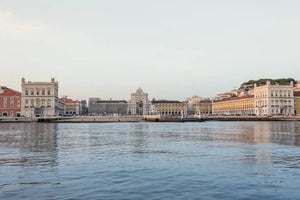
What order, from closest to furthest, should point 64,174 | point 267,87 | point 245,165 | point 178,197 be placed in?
1. point 178,197
2. point 64,174
3. point 245,165
4. point 267,87

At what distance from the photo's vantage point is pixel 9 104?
386 ft

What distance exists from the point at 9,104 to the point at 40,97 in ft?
41.1

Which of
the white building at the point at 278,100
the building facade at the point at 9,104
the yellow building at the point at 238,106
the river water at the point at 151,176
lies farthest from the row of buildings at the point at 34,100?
the river water at the point at 151,176

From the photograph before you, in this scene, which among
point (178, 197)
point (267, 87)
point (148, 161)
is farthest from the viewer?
point (267, 87)

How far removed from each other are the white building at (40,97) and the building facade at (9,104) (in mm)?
3106

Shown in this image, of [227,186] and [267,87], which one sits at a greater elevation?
[267,87]

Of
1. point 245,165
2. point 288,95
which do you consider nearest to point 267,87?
point 288,95

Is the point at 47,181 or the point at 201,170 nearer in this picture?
the point at 47,181

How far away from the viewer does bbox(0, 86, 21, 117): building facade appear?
11564 cm

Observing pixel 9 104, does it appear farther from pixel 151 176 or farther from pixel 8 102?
pixel 151 176

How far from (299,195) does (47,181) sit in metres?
9.89

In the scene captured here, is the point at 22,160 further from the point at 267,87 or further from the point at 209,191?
the point at 267,87

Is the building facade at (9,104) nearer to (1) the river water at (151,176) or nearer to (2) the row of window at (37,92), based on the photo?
(2) the row of window at (37,92)

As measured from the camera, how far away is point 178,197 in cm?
1088
